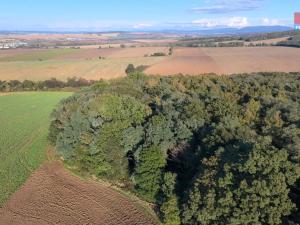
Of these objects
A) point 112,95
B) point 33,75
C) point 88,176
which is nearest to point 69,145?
point 88,176

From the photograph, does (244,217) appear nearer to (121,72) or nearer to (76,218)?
(76,218)

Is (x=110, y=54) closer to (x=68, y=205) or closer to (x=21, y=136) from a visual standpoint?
(x=21, y=136)

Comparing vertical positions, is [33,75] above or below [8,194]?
above

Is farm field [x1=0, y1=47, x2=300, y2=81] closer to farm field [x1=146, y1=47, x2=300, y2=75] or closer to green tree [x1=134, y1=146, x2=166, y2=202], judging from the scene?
farm field [x1=146, y1=47, x2=300, y2=75]

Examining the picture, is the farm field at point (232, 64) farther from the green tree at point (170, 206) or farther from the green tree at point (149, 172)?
the green tree at point (170, 206)

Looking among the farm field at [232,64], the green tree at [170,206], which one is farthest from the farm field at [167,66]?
the green tree at [170,206]
